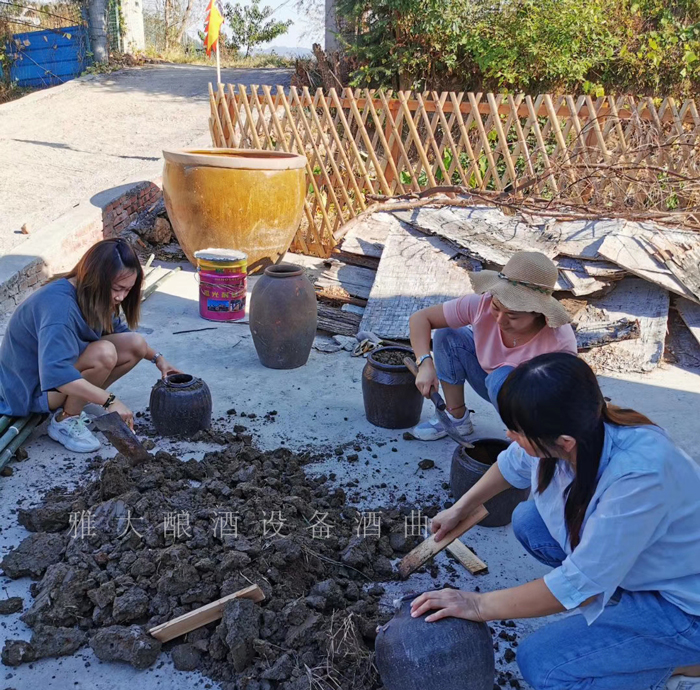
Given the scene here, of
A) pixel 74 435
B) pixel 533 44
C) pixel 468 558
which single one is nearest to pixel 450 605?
pixel 468 558

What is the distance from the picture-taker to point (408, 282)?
221 inches

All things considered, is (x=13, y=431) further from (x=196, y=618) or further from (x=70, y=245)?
(x=70, y=245)

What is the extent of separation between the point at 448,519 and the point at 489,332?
1359 millimetres

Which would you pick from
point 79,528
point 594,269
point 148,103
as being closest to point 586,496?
point 79,528

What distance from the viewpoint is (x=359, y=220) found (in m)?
6.52

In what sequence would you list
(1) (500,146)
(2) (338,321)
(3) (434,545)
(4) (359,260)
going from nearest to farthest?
(3) (434,545) < (2) (338,321) < (4) (359,260) < (1) (500,146)

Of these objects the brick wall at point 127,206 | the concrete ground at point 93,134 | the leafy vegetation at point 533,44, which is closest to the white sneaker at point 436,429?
the concrete ground at point 93,134

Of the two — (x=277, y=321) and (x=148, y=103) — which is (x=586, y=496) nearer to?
(x=277, y=321)

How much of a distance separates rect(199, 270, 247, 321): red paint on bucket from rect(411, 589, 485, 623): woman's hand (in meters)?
4.01

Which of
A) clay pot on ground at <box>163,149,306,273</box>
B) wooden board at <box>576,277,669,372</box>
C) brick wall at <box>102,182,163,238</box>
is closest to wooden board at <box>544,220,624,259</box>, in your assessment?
wooden board at <box>576,277,669,372</box>

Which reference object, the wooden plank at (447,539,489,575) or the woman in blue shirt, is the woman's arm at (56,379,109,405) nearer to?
the woman in blue shirt

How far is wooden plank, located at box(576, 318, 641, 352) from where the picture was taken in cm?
509

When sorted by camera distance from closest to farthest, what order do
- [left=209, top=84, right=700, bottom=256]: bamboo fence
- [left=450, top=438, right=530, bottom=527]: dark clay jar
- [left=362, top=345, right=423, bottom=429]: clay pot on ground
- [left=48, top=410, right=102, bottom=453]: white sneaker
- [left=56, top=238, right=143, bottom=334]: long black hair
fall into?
[left=450, top=438, right=530, bottom=527]: dark clay jar → [left=56, top=238, right=143, bottom=334]: long black hair → [left=48, top=410, right=102, bottom=453]: white sneaker → [left=362, top=345, right=423, bottom=429]: clay pot on ground → [left=209, top=84, right=700, bottom=256]: bamboo fence

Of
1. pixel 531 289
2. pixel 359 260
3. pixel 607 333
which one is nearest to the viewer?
pixel 531 289
